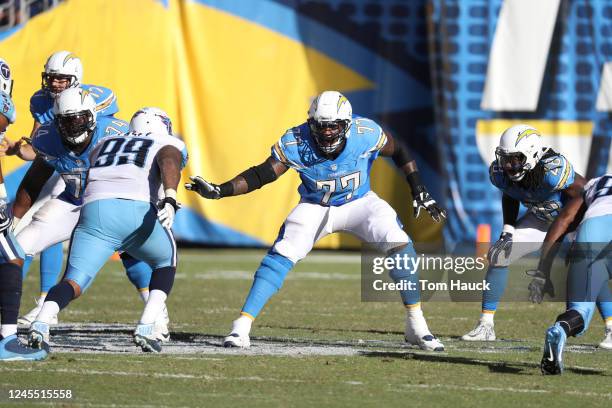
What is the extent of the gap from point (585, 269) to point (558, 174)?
3.99 ft

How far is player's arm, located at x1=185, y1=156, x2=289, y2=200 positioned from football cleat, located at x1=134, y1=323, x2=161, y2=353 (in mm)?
834

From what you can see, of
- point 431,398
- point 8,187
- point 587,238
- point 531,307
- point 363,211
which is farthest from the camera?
point 8,187

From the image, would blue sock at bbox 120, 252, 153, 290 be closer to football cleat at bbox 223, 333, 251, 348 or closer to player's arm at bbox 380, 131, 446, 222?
football cleat at bbox 223, 333, 251, 348

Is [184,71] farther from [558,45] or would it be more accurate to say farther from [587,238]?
[587,238]

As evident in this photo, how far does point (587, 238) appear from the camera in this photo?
604 centimetres

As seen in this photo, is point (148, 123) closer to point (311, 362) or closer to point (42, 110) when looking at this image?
point (42, 110)

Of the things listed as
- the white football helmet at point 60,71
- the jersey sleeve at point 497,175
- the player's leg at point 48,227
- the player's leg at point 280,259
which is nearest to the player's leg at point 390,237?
the player's leg at point 280,259

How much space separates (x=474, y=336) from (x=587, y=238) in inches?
55.2

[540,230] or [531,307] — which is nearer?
[540,230]

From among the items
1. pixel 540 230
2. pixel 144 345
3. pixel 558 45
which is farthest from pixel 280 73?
pixel 144 345

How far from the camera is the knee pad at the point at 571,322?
5609 millimetres

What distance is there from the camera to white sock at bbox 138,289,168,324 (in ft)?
19.9

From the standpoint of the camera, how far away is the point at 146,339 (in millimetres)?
6047

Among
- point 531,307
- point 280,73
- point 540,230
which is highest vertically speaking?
point 280,73
